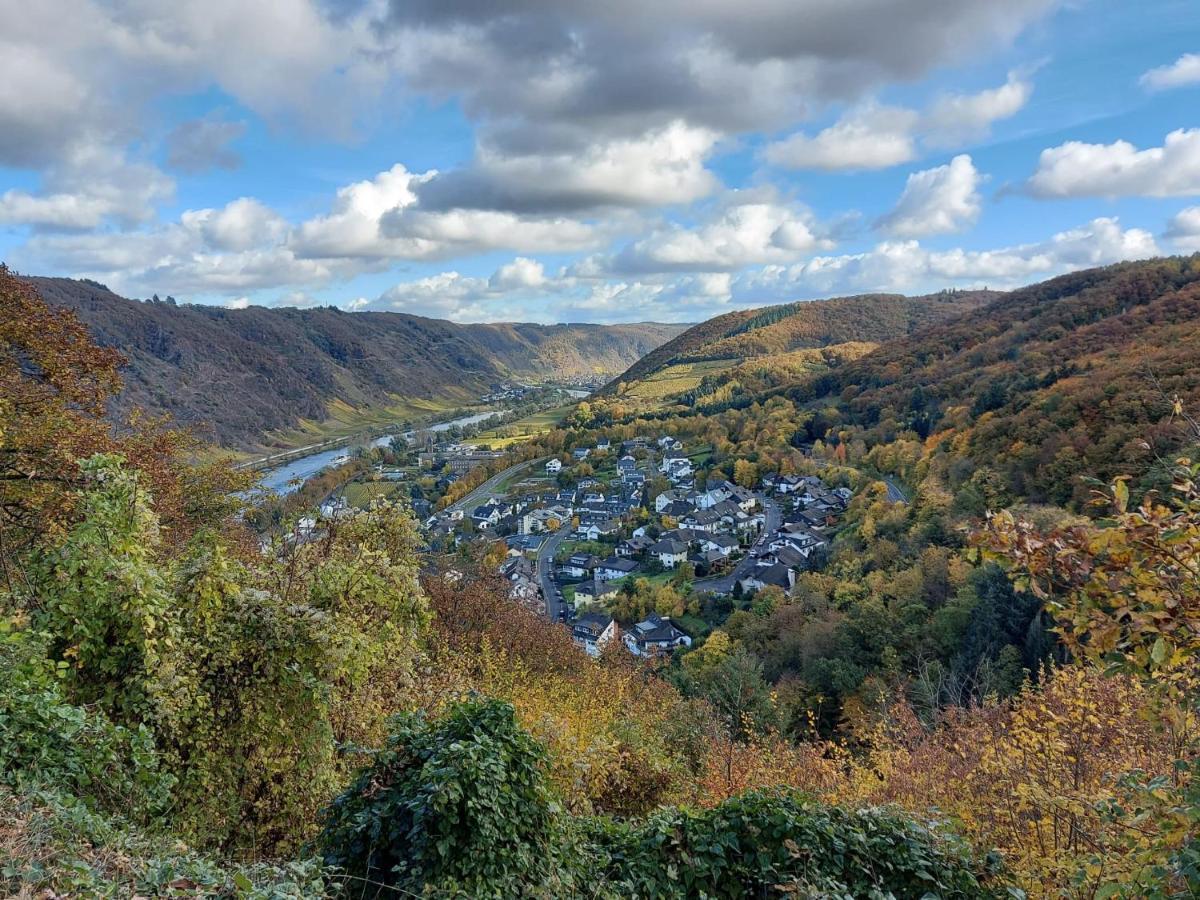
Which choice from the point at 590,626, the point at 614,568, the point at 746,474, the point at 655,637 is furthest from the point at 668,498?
the point at 655,637

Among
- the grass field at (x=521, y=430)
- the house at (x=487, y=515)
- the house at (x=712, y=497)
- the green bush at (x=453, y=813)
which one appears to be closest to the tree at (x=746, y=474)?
the house at (x=712, y=497)

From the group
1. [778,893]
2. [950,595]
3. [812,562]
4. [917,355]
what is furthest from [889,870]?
[917,355]

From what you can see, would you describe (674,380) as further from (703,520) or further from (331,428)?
(703,520)

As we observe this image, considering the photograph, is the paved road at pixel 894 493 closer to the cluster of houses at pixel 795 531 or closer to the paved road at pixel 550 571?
the cluster of houses at pixel 795 531

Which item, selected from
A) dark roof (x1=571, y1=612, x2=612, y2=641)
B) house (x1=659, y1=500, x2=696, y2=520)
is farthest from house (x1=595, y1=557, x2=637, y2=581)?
house (x1=659, y1=500, x2=696, y2=520)

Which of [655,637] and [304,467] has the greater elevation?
[304,467]

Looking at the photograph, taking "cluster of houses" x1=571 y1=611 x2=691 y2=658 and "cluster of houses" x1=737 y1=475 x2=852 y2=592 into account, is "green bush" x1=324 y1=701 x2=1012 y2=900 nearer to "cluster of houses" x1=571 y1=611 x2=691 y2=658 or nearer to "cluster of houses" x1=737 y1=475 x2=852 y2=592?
"cluster of houses" x1=571 y1=611 x2=691 y2=658
